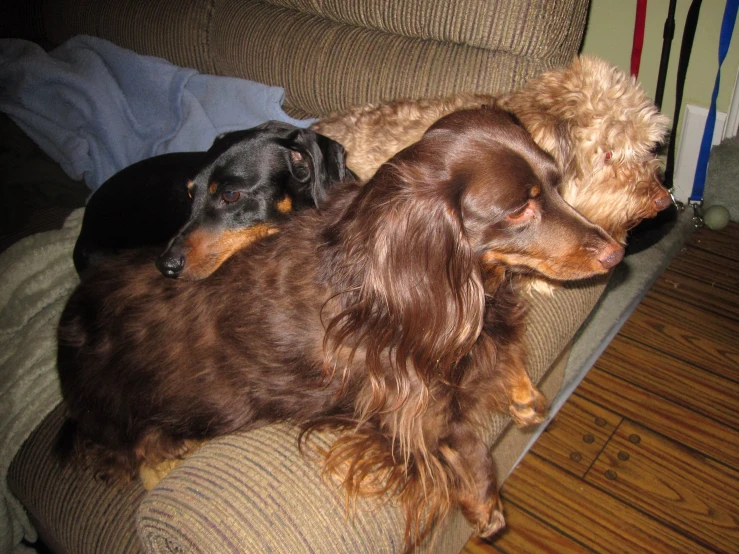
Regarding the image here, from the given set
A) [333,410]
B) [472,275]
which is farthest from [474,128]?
[333,410]

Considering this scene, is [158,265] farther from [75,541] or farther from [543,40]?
[543,40]

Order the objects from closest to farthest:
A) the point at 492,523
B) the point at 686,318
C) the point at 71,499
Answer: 1. the point at 492,523
2. the point at 71,499
3. the point at 686,318

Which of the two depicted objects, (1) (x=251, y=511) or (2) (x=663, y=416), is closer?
(1) (x=251, y=511)

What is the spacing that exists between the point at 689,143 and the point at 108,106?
3081 mm

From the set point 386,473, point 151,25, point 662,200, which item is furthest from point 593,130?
point 151,25

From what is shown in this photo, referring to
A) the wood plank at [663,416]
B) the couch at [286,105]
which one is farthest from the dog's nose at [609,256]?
the wood plank at [663,416]

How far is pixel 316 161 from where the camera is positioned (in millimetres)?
1892

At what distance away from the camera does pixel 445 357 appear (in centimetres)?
124

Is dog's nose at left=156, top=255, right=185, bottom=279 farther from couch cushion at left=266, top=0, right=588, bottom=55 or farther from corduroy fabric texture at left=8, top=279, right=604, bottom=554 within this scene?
couch cushion at left=266, top=0, right=588, bottom=55

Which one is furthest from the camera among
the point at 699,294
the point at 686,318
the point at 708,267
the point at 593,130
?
the point at 708,267

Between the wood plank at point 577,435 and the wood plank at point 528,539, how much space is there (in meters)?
0.27

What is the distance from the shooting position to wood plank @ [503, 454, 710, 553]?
1.91 m

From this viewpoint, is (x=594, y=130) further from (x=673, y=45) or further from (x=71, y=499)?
(x=71, y=499)

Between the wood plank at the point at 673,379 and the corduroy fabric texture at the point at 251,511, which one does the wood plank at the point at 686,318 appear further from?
the corduroy fabric texture at the point at 251,511
